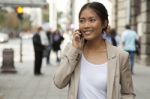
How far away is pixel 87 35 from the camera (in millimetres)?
3795

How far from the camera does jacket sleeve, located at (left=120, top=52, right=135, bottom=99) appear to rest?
3.88 meters

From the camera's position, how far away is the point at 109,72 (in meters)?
3.78

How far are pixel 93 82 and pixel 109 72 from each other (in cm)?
13

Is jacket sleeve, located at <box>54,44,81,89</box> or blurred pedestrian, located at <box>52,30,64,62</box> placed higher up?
jacket sleeve, located at <box>54,44,81,89</box>

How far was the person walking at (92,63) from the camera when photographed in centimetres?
377

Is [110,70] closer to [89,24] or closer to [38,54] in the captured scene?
[89,24]

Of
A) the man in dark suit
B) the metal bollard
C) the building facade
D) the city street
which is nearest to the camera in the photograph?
the city street

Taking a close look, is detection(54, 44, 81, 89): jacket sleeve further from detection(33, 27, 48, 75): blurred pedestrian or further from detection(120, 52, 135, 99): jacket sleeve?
detection(33, 27, 48, 75): blurred pedestrian

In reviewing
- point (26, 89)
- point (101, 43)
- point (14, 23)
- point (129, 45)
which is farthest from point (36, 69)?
point (14, 23)

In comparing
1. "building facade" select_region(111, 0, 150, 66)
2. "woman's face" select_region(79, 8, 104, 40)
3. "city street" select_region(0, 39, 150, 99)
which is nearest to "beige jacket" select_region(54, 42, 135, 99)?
"woman's face" select_region(79, 8, 104, 40)

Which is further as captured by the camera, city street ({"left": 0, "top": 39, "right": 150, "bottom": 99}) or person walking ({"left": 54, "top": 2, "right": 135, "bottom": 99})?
city street ({"left": 0, "top": 39, "right": 150, "bottom": 99})

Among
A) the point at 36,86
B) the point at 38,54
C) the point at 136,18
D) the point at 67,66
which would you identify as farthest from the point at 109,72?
the point at 136,18

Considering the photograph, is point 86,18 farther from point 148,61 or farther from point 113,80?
point 148,61

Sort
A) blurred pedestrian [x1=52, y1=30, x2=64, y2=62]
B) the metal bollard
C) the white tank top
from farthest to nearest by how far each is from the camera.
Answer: blurred pedestrian [x1=52, y1=30, x2=64, y2=62] < the metal bollard < the white tank top
